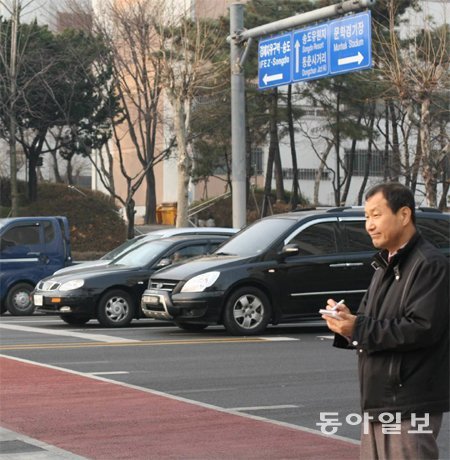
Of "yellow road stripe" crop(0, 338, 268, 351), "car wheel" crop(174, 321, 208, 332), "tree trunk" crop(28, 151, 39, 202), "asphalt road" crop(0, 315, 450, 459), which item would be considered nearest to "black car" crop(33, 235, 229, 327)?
"asphalt road" crop(0, 315, 450, 459)

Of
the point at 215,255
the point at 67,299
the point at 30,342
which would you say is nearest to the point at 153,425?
the point at 30,342

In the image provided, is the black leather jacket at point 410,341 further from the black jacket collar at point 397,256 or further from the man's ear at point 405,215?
the man's ear at point 405,215

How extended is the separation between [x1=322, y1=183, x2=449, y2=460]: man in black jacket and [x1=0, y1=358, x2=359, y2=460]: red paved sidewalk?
3.46 metres

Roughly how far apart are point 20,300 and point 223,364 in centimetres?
1053

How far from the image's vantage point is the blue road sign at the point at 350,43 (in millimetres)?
22000

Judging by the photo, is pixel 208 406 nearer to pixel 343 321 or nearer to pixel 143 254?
pixel 343 321

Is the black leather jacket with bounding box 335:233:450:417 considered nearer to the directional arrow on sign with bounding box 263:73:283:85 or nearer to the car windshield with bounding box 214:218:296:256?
the car windshield with bounding box 214:218:296:256

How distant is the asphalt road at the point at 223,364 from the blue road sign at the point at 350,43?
18.7ft

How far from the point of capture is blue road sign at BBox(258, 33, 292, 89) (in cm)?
2422

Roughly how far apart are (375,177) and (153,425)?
2581 inches

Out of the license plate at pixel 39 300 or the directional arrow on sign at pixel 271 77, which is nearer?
the license plate at pixel 39 300

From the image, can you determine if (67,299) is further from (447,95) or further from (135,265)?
(447,95)

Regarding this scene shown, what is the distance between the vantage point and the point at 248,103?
49.4 meters

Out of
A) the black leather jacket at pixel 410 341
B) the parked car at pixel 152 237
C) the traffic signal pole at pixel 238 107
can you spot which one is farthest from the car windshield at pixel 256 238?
the black leather jacket at pixel 410 341
